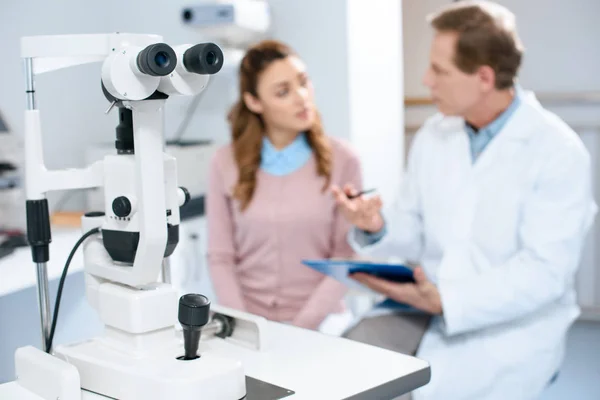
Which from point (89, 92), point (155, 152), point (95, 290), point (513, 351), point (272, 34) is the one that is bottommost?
point (513, 351)

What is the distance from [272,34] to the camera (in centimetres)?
273

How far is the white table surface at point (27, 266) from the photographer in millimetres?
1646

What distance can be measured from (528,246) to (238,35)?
1330mm

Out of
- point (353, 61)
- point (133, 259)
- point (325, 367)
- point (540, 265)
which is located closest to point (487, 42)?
point (540, 265)

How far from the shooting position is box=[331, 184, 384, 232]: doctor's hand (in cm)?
183

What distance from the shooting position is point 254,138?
2.12 m

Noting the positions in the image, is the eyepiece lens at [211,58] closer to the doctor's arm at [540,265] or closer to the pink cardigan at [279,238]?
the doctor's arm at [540,265]

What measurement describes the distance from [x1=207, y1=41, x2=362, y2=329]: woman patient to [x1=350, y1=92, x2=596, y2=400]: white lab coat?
0.34 m

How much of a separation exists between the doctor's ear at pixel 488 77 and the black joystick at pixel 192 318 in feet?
3.51

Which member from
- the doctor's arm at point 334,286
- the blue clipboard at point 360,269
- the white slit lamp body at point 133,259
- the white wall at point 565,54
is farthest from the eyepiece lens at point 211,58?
the white wall at point 565,54

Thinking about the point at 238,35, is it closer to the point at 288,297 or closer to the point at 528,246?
the point at 288,297

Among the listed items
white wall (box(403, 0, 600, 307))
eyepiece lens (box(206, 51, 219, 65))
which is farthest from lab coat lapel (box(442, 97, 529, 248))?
white wall (box(403, 0, 600, 307))

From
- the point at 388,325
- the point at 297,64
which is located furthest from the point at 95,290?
the point at 297,64

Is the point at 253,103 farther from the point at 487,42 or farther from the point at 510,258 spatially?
the point at 510,258
